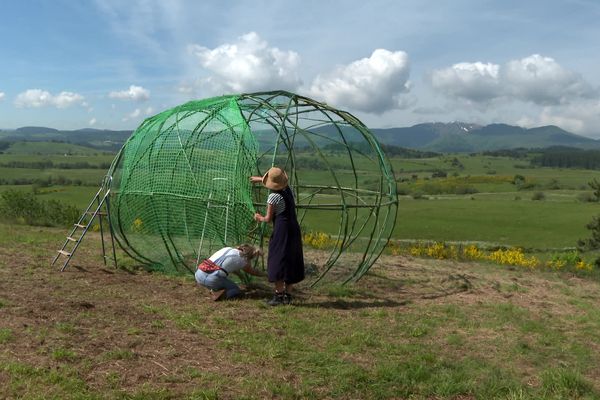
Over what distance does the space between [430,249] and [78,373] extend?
39.0ft

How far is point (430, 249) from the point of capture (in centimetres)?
1524

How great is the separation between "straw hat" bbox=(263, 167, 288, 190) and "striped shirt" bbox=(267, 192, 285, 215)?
0.12m

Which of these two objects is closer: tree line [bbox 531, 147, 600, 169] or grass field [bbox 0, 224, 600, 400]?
grass field [bbox 0, 224, 600, 400]

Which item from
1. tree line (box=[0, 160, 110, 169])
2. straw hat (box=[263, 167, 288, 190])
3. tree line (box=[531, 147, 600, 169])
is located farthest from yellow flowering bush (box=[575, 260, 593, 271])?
tree line (box=[531, 147, 600, 169])

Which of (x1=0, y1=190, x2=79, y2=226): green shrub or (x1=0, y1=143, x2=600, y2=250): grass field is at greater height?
(x1=0, y1=190, x2=79, y2=226): green shrub

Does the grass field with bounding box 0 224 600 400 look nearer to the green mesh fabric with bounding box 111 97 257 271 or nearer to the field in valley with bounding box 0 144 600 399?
the field in valley with bounding box 0 144 600 399

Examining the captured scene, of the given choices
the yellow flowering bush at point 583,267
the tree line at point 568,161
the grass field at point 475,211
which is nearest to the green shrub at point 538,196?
the grass field at point 475,211

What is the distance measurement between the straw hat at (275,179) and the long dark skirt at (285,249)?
22cm

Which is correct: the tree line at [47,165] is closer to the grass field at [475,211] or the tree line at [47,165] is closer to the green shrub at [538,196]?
the grass field at [475,211]

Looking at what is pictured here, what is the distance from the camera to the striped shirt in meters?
7.68

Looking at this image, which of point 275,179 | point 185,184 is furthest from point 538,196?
point 275,179

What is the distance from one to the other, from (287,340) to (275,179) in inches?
95.3

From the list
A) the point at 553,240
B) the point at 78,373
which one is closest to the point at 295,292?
the point at 78,373

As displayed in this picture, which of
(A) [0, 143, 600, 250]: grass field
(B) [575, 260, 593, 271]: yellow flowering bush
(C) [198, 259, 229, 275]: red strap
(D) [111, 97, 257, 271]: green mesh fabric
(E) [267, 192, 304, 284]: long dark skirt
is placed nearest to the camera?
(E) [267, 192, 304, 284]: long dark skirt
